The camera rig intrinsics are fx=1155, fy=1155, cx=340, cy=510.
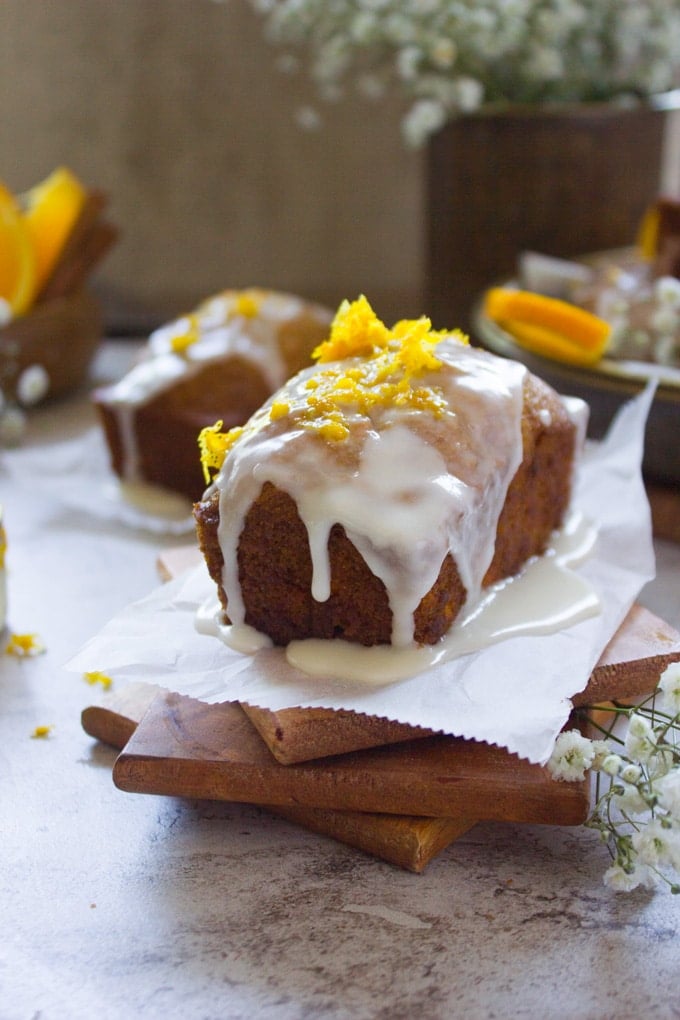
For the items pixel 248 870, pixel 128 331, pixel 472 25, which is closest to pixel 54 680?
pixel 248 870

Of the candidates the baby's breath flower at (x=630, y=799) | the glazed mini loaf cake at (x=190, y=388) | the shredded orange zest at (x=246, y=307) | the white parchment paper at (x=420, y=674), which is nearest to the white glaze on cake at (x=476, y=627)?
the white parchment paper at (x=420, y=674)

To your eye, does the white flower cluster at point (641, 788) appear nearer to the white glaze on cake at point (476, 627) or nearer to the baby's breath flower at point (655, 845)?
the baby's breath flower at point (655, 845)

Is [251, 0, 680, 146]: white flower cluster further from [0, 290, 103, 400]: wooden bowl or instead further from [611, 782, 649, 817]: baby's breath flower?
[611, 782, 649, 817]: baby's breath flower

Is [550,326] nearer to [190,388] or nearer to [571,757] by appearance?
[190,388]

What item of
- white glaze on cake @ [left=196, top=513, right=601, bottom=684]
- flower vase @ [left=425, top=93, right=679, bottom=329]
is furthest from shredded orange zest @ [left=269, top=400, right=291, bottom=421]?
flower vase @ [left=425, top=93, right=679, bottom=329]

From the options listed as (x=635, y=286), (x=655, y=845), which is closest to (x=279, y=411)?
(x=655, y=845)

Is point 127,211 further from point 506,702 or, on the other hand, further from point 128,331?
point 506,702
